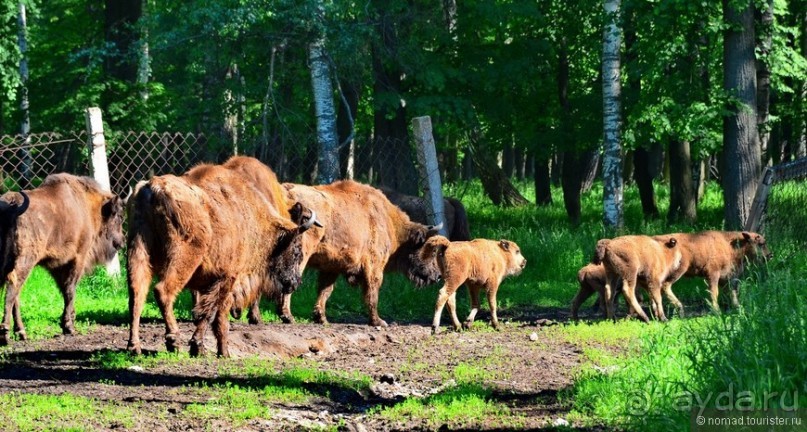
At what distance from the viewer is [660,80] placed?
18.8m

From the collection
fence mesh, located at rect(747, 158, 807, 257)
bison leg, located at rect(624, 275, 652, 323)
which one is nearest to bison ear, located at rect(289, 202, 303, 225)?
bison leg, located at rect(624, 275, 652, 323)

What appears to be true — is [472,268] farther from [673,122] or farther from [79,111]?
[79,111]

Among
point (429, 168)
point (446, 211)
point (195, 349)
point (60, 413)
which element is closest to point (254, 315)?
point (195, 349)

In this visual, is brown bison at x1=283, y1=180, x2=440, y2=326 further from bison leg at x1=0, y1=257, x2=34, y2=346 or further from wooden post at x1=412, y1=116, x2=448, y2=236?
bison leg at x1=0, y1=257, x2=34, y2=346

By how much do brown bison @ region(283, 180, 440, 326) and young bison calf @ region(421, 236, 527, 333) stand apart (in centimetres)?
60

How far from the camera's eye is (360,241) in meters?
13.1

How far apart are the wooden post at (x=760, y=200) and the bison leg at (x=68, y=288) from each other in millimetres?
8831

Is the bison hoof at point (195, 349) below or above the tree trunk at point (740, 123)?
below

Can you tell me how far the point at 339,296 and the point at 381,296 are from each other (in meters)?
0.58

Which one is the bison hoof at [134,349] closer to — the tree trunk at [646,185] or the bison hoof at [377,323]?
the bison hoof at [377,323]

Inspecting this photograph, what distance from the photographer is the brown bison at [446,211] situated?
15867mm

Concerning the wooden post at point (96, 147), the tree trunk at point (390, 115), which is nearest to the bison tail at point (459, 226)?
the tree trunk at point (390, 115)

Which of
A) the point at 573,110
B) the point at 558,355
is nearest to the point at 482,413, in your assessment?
the point at 558,355

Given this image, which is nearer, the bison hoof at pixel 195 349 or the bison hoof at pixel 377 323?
the bison hoof at pixel 195 349
